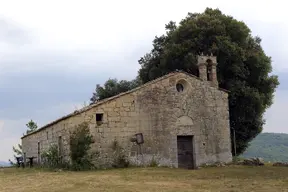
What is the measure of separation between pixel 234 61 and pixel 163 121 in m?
9.82

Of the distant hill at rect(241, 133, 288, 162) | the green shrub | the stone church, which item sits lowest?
the distant hill at rect(241, 133, 288, 162)

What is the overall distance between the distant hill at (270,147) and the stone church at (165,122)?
3669cm

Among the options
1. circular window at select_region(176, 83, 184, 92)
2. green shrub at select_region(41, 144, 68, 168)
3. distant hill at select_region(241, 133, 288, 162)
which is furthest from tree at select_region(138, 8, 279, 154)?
distant hill at select_region(241, 133, 288, 162)

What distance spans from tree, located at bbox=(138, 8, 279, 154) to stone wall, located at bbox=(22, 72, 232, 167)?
18.2 feet

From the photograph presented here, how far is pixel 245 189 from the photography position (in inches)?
500

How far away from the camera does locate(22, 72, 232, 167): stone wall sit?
21688mm

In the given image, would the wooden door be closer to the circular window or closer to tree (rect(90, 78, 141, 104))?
the circular window

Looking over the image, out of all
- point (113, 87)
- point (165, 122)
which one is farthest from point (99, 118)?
point (113, 87)

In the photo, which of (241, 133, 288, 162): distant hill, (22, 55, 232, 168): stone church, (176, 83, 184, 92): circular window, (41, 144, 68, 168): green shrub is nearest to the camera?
(22, 55, 232, 168): stone church

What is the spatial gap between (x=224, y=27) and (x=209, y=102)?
29.8 ft

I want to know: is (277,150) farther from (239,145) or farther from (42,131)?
(42,131)

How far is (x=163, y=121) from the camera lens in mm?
23094

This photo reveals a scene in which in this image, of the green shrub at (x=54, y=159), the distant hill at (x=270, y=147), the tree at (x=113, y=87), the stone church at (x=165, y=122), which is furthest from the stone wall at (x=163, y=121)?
the distant hill at (x=270, y=147)

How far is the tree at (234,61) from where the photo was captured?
30016mm
